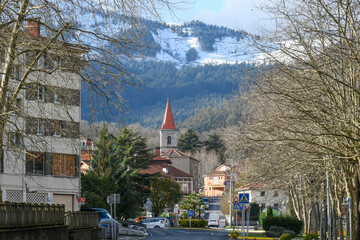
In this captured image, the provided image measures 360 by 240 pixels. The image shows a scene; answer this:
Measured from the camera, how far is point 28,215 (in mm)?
18281

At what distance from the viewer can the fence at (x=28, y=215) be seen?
1645 cm

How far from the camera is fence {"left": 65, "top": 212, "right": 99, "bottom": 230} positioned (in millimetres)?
23625

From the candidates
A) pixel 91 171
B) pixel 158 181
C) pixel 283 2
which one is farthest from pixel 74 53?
pixel 158 181

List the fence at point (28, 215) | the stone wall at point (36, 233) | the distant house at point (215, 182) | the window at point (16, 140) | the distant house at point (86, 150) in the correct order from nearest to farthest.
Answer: the window at point (16, 140), the stone wall at point (36, 233), the fence at point (28, 215), the distant house at point (86, 150), the distant house at point (215, 182)

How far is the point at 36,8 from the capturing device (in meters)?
13.3

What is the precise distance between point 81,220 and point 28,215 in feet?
23.5

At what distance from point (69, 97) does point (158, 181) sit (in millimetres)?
70828

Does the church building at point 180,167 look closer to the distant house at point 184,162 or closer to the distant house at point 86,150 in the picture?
the distant house at point 184,162

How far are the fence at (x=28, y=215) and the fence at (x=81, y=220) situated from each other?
117cm

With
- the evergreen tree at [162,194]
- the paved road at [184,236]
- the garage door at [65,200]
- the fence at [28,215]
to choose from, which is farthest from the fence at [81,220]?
the evergreen tree at [162,194]

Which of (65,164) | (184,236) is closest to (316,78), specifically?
(184,236)

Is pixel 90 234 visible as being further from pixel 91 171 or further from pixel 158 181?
pixel 158 181

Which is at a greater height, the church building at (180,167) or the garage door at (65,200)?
the church building at (180,167)

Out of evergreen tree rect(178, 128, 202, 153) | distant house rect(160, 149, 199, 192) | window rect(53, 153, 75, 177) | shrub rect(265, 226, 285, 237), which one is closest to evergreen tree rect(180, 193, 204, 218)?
window rect(53, 153, 75, 177)
